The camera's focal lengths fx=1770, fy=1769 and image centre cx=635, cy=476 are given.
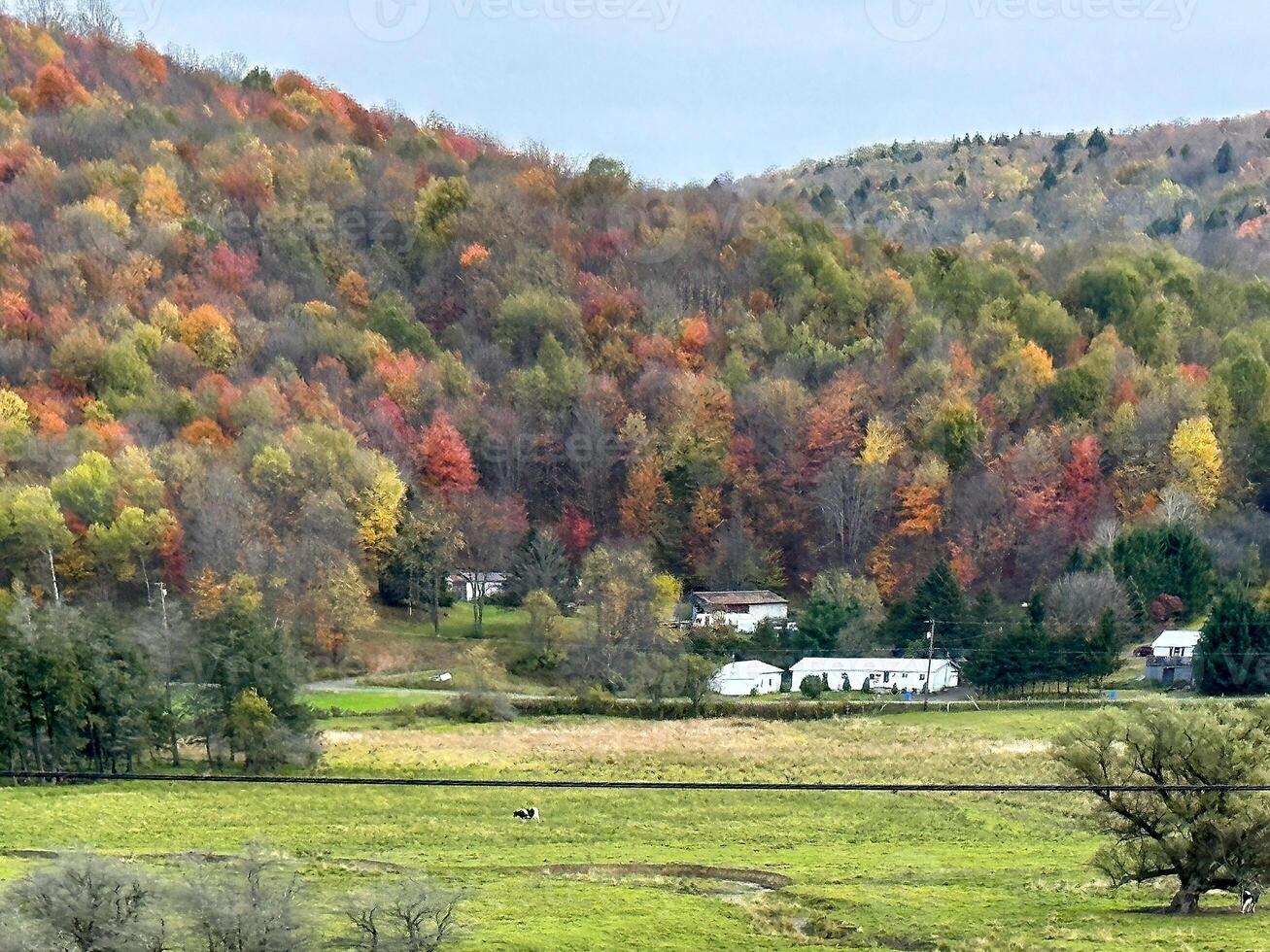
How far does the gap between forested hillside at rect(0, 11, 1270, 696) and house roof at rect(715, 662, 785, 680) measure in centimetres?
818

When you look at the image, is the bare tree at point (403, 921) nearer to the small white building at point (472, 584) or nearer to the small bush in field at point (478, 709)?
the small bush in field at point (478, 709)

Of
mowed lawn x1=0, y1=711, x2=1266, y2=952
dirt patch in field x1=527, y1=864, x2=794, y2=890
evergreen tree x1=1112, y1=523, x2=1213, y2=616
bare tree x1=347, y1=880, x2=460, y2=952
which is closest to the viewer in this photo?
bare tree x1=347, y1=880, x2=460, y2=952

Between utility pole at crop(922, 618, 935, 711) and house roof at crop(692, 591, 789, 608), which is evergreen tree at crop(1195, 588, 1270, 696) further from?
house roof at crop(692, 591, 789, 608)

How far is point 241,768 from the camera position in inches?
1976

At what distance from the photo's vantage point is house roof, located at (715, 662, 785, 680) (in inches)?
2522

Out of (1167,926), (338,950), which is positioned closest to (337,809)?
(338,950)

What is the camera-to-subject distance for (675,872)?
37562 mm

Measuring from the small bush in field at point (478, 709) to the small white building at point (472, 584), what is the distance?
17.3m

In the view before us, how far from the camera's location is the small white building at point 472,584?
76812 mm

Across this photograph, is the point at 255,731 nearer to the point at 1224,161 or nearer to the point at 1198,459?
the point at 1198,459

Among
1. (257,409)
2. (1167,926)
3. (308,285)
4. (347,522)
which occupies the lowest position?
(1167,926)

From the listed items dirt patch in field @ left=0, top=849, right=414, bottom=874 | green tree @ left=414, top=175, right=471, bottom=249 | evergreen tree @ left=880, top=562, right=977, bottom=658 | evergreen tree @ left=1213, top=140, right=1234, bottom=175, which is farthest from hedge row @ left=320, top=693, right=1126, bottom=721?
evergreen tree @ left=1213, top=140, right=1234, bottom=175

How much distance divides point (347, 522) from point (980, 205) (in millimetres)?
104083

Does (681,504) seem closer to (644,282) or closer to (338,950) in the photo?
(644,282)
